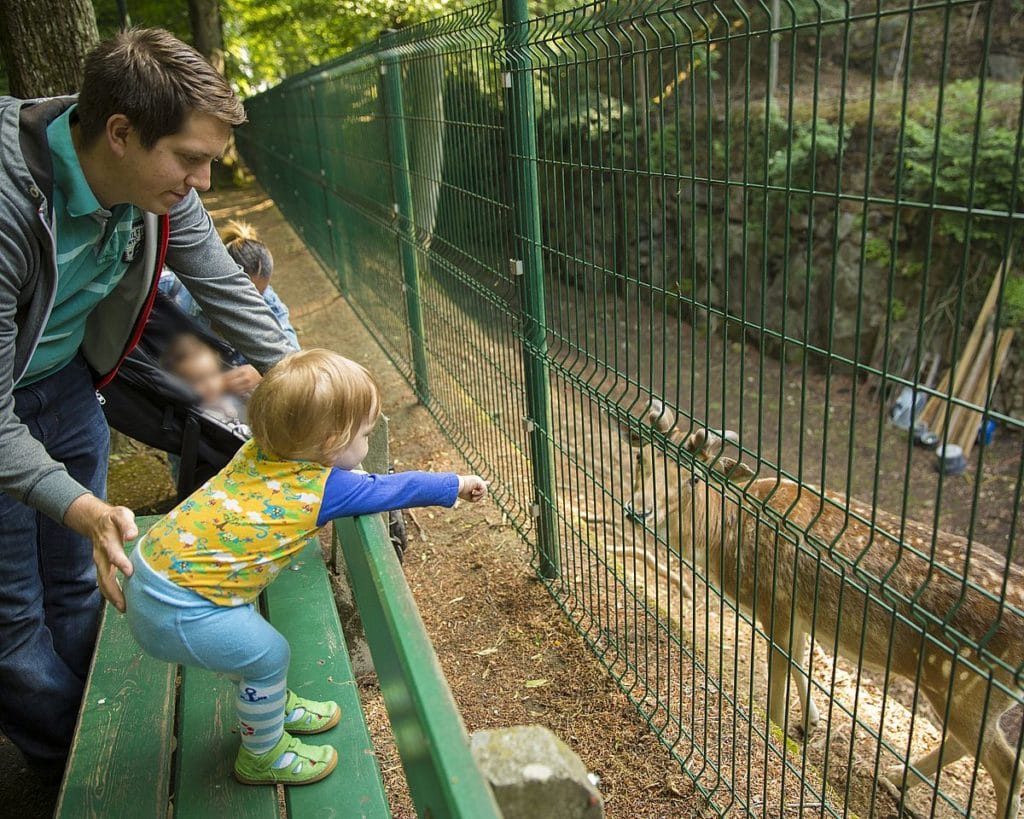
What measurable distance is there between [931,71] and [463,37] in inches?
519

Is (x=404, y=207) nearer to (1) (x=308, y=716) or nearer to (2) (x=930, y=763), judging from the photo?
(1) (x=308, y=716)

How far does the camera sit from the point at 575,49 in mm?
3025

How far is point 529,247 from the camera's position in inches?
147

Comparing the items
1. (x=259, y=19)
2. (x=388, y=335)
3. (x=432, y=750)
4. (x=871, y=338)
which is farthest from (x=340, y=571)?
(x=259, y=19)

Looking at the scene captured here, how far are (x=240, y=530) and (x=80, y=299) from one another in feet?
2.97

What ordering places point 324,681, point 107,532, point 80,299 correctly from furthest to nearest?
point 324,681 < point 80,299 < point 107,532

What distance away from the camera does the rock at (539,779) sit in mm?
1232

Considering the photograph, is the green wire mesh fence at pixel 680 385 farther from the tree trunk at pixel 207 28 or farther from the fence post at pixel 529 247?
the tree trunk at pixel 207 28

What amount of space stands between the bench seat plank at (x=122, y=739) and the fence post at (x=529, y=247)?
1.84 m

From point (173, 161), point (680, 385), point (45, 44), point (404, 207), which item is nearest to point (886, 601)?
point (680, 385)

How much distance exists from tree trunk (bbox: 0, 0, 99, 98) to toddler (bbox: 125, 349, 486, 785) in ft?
12.6

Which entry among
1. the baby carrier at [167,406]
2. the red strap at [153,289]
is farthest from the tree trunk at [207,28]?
the red strap at [153,289]

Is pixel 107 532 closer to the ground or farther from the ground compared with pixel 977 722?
farther from the ground

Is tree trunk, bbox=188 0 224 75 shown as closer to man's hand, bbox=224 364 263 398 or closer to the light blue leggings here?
man's hand, bbox=224 364 263 398
